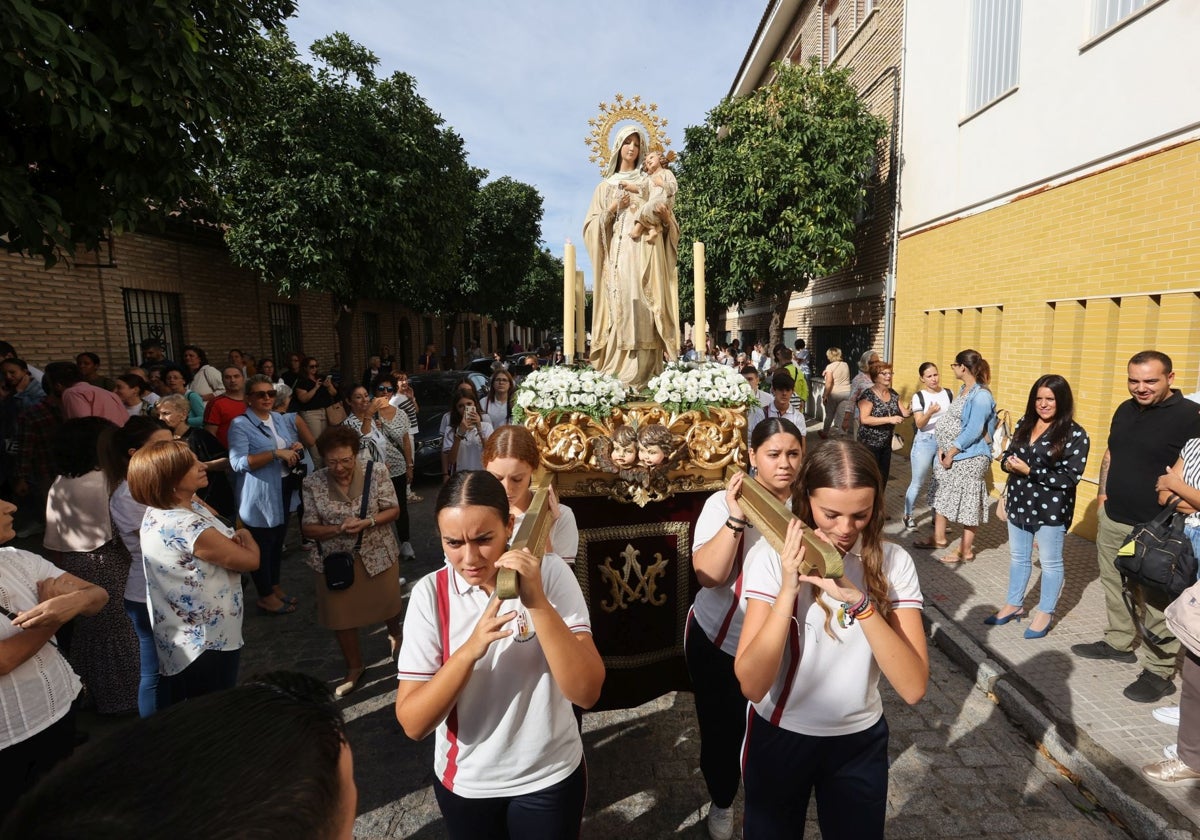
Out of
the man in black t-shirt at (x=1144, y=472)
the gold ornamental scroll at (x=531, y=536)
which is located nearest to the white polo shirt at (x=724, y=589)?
the gold ornamental scroll at (x=531, y=536)

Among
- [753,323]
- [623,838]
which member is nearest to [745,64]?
[753,323]

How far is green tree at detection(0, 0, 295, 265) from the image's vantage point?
386cm

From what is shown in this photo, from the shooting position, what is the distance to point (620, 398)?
390 cm

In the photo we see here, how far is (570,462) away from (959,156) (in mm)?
8878

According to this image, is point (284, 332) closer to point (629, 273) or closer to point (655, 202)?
point (629, 273)

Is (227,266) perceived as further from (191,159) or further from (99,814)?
(99,814)

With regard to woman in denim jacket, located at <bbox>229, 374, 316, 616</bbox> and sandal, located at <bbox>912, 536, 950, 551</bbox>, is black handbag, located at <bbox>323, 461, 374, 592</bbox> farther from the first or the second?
sandal, located at <bbox>912, 536, 950, 551</bbox>

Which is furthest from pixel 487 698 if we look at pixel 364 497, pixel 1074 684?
pixel 1074 684

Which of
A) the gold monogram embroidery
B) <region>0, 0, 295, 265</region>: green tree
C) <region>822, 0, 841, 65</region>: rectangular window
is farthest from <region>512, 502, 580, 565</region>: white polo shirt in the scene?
<region>822, 0, 841, 65</region>: rectangular window

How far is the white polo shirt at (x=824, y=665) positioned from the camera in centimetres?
180

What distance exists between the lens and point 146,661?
3.11 metres

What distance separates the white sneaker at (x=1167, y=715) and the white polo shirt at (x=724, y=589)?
2.76 m

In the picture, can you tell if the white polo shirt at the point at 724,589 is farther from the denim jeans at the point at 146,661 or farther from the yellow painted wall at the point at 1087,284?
the yellow painted wall at the point at 1087,284

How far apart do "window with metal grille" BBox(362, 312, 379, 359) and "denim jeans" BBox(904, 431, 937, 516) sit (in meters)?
18.7
